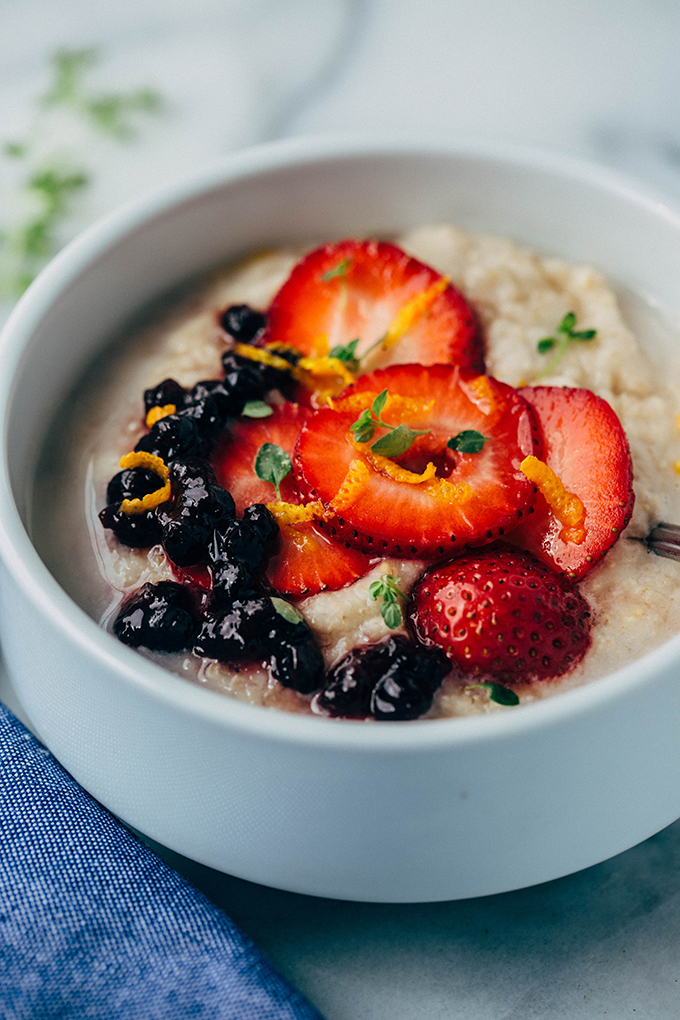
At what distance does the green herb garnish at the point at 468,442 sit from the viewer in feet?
6.27

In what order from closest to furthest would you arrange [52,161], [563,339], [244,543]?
[244,543]
[563,339]
[52,161]

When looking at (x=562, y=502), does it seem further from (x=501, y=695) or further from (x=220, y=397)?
(x=220, y=397)

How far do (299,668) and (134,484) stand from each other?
0.48 meters

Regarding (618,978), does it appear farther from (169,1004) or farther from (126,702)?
(126,702)

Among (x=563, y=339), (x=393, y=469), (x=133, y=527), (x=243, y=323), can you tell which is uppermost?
(x=563, y=339)

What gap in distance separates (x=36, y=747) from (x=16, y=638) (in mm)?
243

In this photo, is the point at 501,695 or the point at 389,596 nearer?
the point at 501,695

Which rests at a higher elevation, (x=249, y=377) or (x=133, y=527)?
(x=249, y=377)

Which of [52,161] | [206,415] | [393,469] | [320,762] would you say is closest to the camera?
[320,762]

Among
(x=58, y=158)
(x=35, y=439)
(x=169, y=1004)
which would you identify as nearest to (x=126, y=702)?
(x=169, y=1004)

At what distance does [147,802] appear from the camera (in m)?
1.66

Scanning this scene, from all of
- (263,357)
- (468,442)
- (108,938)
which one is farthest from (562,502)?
(108,938)

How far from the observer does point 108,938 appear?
5.27 feet

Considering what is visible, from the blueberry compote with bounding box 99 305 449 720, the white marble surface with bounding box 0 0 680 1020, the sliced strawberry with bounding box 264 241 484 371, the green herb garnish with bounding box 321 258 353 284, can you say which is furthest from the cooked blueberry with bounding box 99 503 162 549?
the white marble surface with bounding box 0 0 680 1020
